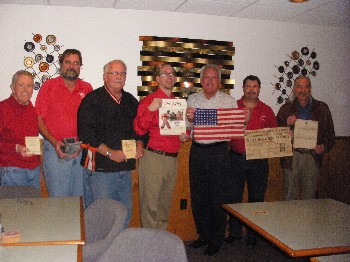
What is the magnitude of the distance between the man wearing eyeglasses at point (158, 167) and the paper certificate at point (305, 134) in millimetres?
1349

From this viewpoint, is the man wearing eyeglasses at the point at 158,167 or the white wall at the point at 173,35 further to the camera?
the white wall at the point at 173,35

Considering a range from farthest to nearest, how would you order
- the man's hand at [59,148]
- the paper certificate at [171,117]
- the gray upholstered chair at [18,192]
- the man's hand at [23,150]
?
the paper certificate at [171,117] → the man's hand at [59,148] → the man's hand at [23,150] → the gray upholstered chair at [18,192]

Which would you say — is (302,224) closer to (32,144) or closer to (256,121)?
(256,121)

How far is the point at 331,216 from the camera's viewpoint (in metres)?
2.40

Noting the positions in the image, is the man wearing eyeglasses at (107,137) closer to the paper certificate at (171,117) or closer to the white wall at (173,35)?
the paper certificate at (171,117)

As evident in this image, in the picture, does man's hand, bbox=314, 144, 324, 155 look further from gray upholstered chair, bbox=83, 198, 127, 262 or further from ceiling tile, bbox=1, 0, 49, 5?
ceiling tile, bbox=1, 0, 49, 5

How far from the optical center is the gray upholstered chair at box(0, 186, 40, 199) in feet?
9.32

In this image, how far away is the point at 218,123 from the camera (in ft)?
12.6

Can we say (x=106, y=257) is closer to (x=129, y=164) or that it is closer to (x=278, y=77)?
(x=129, y=164)

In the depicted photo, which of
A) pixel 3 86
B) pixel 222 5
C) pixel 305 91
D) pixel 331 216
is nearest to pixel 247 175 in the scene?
pixel 305 91

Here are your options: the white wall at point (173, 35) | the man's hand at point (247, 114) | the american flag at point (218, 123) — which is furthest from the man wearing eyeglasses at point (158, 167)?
the white wall at point (173, 35)

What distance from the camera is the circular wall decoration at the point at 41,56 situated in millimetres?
4816

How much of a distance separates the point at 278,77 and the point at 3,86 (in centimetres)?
397

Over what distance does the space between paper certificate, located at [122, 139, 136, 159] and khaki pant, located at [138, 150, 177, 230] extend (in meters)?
A: 0.34
